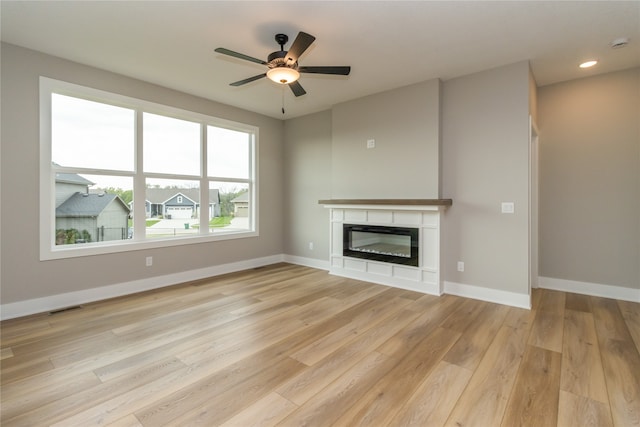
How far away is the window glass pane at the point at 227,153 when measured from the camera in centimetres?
487

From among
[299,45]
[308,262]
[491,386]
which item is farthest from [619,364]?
[308,262]

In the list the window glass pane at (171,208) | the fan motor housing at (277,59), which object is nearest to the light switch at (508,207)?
the fan motor housing at (277,59)

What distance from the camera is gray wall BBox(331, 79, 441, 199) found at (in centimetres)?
389

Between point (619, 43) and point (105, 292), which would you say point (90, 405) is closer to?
point (105, 292)

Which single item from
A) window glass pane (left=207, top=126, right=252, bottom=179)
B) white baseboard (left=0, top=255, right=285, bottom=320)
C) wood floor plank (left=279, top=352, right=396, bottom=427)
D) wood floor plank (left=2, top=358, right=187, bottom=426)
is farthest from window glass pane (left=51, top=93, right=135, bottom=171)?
wood floor plank (left=279, top=352, right=396, bottom=427)

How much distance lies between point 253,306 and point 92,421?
1826 millimetres

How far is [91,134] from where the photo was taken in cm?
361

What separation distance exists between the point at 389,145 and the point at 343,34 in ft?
5.99

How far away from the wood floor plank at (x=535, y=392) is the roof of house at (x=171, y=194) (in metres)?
4.46

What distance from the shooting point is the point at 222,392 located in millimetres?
1854

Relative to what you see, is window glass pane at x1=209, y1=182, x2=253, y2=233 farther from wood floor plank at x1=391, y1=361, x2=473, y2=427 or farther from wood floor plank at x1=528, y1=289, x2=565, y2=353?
wood floor plank at x1=528, y1=289, x2=565, y2=353

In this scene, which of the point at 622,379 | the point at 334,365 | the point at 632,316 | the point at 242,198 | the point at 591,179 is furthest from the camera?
the point at 242,198

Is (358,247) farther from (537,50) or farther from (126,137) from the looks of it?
(126,137)

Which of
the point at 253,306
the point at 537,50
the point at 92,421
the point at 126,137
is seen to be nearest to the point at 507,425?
the point at 92,421
